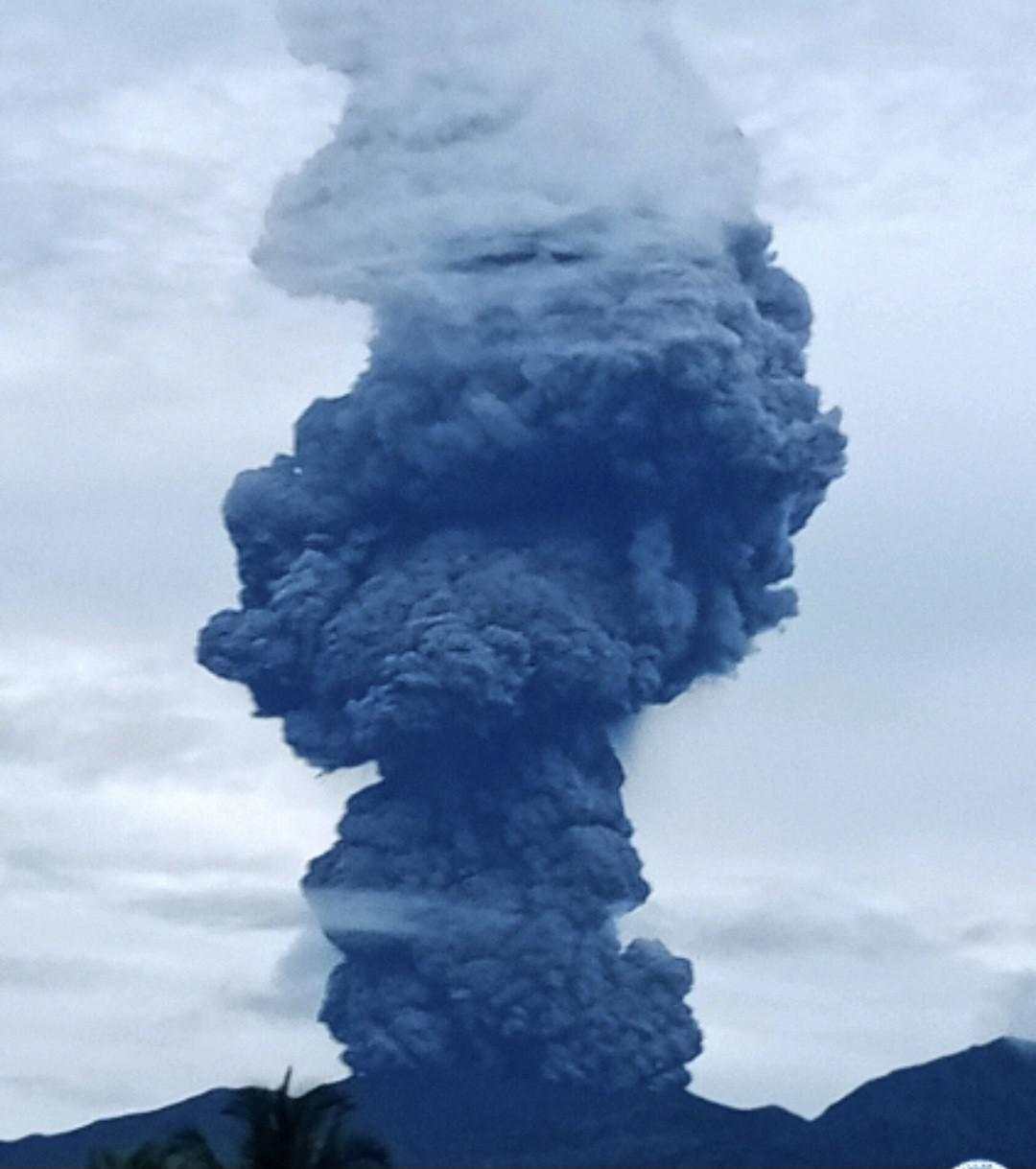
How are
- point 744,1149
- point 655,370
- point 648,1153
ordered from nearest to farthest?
point 655,370, point 648,1153, point 744,1149

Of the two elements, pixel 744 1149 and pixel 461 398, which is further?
pixel 744 1149

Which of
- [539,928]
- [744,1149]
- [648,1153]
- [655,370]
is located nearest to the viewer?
[655,370]

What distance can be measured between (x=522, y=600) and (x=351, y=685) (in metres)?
4.52

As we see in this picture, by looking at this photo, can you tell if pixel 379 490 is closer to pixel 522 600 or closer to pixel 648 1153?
pixel 522 600

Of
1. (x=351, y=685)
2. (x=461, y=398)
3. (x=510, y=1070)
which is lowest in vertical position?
(x=510, y=1070)

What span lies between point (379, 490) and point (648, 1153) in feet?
121

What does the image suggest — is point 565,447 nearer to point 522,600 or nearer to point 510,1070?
point 522,600

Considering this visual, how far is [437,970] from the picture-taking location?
9269 centimetres

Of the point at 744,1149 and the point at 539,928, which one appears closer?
the point at 539,928

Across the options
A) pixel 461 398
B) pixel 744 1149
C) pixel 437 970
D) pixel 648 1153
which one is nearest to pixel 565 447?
pixel 461 398

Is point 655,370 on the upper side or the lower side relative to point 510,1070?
upper

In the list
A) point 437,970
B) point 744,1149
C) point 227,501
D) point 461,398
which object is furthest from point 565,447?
point 744,1149

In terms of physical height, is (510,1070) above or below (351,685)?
below

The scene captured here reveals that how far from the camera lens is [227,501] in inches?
3479
